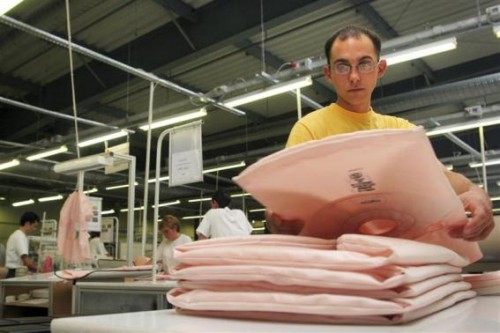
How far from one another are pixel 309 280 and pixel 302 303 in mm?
27

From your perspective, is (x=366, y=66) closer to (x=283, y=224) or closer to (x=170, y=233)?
(x=283, y=224)

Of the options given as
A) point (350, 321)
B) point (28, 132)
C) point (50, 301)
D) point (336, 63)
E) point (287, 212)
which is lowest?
point (50, 301)

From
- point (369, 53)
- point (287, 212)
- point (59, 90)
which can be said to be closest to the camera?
point (287, 212)

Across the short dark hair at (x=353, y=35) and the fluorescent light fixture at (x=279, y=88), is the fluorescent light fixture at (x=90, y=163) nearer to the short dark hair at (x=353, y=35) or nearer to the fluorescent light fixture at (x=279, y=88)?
the fluorescent light fixture at (x=279, y=88)

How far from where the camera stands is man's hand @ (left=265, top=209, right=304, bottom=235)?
780 mm

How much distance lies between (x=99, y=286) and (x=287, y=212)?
7.68 ft

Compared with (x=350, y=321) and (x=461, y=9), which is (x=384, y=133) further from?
(x=461, y=9)

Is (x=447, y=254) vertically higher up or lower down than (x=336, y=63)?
lower down

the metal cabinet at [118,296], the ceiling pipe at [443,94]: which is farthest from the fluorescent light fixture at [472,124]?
the metal cabinet at [118,296]

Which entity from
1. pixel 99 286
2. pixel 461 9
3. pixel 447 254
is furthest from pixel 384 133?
pixel 461 9

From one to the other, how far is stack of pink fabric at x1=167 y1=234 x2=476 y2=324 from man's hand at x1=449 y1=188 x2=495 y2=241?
0.60 feet

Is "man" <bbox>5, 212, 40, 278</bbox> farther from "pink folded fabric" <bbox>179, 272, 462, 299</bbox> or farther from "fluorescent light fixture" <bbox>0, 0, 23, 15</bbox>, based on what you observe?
"pink folded fabric" <bbox>179, 272, 462, 299</bbox>

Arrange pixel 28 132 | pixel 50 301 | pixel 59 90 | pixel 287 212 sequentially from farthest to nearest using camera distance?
pixel 28 132 < pixel 59 90 < pixel 50 301 < pixel 287 212

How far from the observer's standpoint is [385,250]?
529mm
